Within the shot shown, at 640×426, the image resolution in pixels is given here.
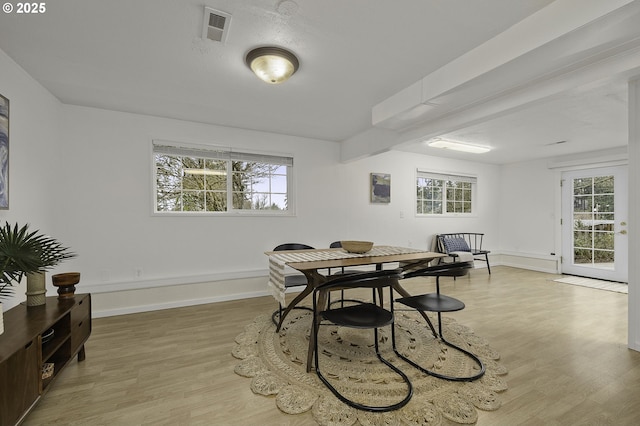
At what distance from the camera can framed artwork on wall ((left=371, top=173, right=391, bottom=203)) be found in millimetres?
5191

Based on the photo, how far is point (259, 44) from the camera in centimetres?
208

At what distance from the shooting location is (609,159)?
504cm

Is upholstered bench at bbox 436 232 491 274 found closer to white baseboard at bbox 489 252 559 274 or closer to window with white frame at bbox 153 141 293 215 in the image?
white baseboard at bbox 489 252 559 274

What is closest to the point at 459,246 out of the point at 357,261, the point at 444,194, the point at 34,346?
the point at 444,194

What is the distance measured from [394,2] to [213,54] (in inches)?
54.4

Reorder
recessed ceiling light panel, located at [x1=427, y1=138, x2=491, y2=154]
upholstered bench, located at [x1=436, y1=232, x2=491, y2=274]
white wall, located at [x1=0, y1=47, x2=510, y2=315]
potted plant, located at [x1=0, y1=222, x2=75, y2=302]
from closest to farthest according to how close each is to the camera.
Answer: potted plant, located at [x1=0, y1=222, x2=75, y2=302], white wall, located at [x1=0, y1=47, x2=510, y2=315], recessed ceiling light panel, located at [x1=427, y1=138, x2=491, y2=154], upholstered bench, located at [x1=436, y1=232, x2=491, y2=274]

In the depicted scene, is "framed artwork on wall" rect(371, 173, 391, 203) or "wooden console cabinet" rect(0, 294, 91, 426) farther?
"framed artwork on wall" rect(371, 173, 391, 203)

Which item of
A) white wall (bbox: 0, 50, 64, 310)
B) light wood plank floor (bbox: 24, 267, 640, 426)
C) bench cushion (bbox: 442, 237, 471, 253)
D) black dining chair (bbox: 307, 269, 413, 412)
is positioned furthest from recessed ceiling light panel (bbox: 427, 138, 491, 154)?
white wall (bbox: 0, 50, 64, 310)

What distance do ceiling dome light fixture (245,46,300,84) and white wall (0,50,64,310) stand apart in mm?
1908

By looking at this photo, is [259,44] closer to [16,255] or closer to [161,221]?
[16,255]

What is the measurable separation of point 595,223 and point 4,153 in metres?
8.23

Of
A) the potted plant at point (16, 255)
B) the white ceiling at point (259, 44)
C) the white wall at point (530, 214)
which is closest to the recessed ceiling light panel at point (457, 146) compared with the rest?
the white ceiling at point (259, 44)

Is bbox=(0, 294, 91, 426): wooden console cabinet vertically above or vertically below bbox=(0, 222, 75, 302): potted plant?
below

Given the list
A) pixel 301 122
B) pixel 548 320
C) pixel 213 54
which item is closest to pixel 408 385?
pixel 548 320
